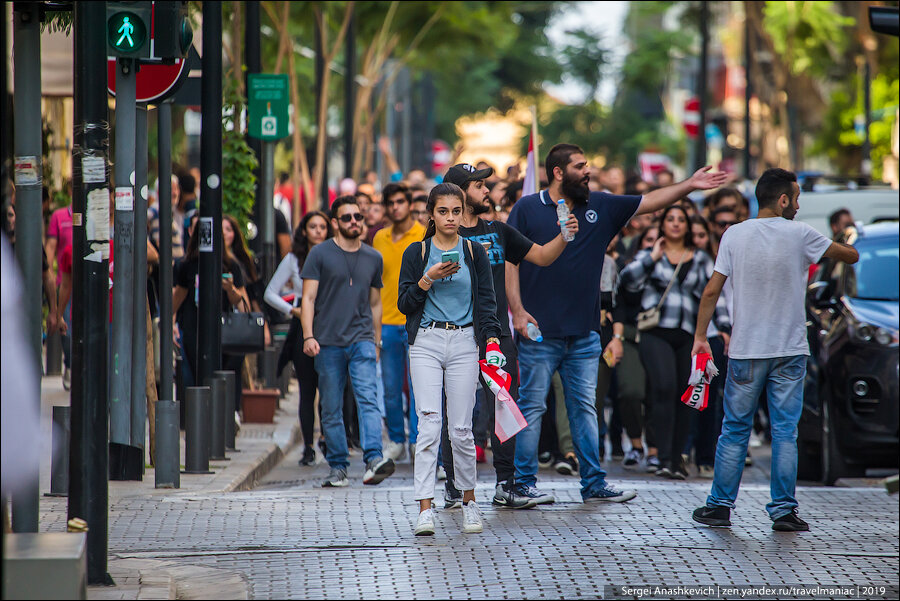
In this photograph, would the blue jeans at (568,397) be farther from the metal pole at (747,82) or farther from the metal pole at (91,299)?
the metal pole at (747,82)

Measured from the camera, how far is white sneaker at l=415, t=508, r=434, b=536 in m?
7.95

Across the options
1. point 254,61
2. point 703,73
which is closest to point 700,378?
point 254,61

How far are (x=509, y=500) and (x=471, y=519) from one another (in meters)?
0.96

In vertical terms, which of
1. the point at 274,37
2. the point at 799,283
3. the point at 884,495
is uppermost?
the point at 274,37

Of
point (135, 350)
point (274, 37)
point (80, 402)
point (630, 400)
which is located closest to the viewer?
point (80, 402)

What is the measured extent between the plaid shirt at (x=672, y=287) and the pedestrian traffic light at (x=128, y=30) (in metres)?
4.37

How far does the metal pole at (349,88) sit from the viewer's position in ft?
81.1

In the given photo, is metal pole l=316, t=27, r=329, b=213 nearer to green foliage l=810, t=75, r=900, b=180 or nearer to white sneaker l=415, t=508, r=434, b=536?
green foliage l=810, t=75, r=900, b=180

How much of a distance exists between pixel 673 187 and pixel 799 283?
0.94 meters

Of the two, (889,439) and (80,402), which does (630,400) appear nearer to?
(889,439)

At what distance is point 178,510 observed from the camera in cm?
887

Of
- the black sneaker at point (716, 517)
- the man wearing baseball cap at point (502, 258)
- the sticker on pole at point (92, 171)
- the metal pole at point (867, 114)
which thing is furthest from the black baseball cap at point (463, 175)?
the metal pole at point (867, 114)

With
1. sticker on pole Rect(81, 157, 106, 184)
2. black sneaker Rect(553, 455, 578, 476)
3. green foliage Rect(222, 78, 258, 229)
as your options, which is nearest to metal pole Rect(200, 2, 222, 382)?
black sneaker Rect(553, 455, 578, 476)

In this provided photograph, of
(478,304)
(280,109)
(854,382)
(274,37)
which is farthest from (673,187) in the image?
(274,37)
